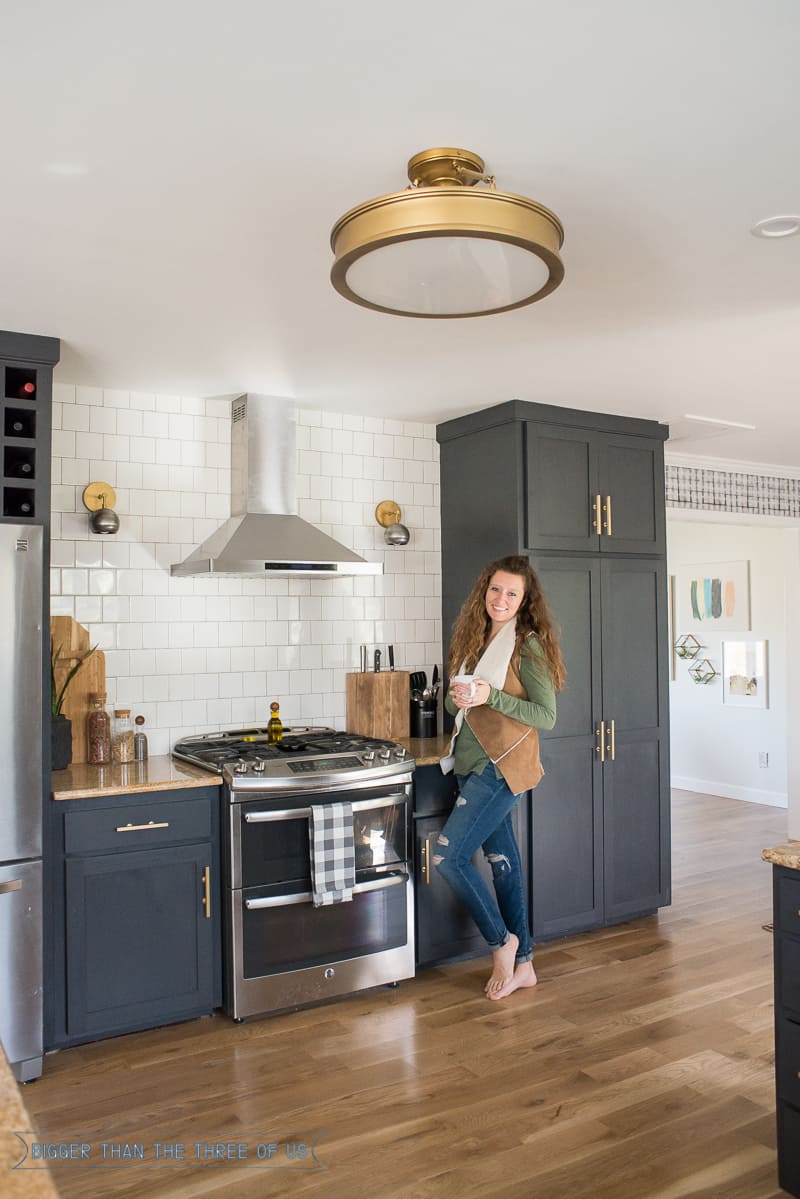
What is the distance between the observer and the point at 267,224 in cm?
241

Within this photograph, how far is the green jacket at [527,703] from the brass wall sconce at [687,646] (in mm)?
4796

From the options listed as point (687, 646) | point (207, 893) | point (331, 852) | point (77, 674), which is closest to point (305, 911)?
point (331, 852)

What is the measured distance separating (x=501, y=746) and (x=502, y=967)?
877 mm

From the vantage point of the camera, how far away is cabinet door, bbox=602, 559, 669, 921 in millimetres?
4535

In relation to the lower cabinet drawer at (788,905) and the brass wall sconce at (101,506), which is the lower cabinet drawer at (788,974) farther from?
the brass wall sconce at (101,506)

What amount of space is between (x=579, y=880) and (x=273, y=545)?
2081 millimetres

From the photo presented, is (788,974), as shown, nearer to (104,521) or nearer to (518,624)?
(518,624)

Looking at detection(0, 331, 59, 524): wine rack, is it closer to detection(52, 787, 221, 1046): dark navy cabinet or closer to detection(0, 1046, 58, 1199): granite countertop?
detection(52, 787, 221, 1046): dark navy cabinet

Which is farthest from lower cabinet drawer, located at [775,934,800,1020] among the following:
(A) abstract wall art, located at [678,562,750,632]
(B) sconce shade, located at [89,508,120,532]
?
(A) abstract wall art, located at [678,562,750,632]

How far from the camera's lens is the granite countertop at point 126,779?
3.32 m

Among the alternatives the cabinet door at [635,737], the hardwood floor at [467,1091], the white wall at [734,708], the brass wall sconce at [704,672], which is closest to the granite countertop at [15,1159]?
the hardwood floor at [467,1091]

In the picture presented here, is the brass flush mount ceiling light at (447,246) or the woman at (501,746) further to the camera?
the woman at (501,746)

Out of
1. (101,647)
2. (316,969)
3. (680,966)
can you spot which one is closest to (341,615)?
(101,647)

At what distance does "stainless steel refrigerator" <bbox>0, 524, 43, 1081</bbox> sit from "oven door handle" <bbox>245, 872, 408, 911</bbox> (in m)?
0.76
